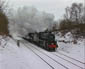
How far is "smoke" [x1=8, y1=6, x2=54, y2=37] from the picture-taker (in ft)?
113

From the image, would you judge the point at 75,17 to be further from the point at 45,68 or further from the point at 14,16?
the point at 45,68

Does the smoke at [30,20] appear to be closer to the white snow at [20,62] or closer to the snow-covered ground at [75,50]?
the snow-covered ground at [75,50]

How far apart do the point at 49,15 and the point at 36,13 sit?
359cm

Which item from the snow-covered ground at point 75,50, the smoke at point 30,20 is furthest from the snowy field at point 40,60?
the smoke at point 30,20

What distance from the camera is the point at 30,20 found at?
37.0 meters

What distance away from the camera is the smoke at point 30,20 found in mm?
34463

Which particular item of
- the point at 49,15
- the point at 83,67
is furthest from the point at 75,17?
the point at 83,67

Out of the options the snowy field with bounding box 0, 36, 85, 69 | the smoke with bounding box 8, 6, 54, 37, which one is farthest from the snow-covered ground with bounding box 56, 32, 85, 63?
the smoke with bounding box 8, 6, 54, 37

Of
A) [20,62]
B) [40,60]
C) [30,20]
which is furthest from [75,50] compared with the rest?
[30,20]

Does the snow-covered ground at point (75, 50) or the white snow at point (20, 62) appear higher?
the white snow at point (20, 62)

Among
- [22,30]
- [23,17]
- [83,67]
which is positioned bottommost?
[83,67]

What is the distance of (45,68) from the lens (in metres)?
10.2

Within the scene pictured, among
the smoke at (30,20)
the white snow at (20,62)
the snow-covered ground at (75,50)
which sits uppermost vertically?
the smoke at (30,20)

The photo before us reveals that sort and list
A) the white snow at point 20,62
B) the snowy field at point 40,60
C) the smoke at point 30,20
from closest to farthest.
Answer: the white snow at point 20,62 < the snowy field at point 40,60 < the smoke at point 30,20
